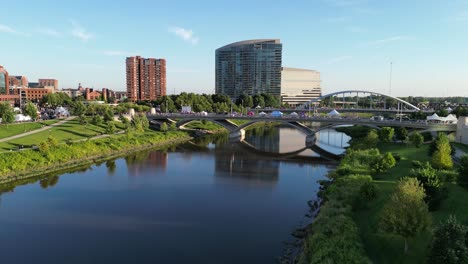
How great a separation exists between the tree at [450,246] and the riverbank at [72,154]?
3383cm

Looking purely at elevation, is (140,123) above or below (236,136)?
above

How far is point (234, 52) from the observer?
173 m

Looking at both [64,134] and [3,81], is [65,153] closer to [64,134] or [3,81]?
[64,134]

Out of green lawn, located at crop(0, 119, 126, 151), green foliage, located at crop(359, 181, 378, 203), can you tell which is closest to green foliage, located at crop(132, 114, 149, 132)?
green lawn, located at crop(0, 119, 126, 151)

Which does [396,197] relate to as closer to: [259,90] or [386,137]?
[386,137]

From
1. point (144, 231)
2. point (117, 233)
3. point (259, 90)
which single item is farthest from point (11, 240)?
point (259, 90)

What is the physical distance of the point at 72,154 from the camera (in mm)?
41156

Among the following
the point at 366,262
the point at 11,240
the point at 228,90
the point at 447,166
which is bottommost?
the point at 11,240

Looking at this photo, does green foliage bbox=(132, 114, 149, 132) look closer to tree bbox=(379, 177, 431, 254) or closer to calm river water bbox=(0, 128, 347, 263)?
calm river water bbox=(0, 128, 347, 263)

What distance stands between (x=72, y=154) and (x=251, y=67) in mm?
136511

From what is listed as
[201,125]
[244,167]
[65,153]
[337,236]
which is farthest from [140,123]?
[337,236]

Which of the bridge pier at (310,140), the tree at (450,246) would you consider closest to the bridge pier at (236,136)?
the bridge pier at (310,140)

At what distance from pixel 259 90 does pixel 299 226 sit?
15187 centimetres

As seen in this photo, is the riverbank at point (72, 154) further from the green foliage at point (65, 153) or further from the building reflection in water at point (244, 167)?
the building reflection in water at point (244, 167)
